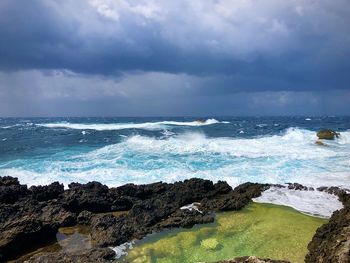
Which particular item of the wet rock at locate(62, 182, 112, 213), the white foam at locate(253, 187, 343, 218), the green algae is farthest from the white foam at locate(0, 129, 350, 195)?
the green algae

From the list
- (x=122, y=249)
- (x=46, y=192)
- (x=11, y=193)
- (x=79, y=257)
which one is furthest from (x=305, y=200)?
(x=11, y=193)

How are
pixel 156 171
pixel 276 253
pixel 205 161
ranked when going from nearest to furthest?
pixel 276 253 → pixel 156 171 → pixel 205 161

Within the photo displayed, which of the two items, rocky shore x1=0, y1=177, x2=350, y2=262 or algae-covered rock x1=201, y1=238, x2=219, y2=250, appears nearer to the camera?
rocky shore x1=0, y1=177, x2=350, y2=262

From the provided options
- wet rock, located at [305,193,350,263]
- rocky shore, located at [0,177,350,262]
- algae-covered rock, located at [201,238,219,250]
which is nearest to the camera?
wet rock, located at [305,193,350,263]

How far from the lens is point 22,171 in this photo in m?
22.0

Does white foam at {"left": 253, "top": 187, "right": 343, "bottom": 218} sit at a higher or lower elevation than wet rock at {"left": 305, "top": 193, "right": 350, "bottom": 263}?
lower

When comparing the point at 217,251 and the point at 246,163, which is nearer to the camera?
the point at 217,251

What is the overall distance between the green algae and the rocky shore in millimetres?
536

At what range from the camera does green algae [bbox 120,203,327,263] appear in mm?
9055

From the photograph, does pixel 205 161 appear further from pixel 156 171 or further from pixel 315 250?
pixel 315 250

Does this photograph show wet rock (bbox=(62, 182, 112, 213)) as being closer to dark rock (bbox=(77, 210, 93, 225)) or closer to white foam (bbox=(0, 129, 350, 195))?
dark rock (bbox=(77, 210, 93, 225))

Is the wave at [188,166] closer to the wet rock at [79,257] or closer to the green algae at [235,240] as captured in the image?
the green algae at [235,240]

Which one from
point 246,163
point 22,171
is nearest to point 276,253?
point 246,163

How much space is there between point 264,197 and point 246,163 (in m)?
9.13
